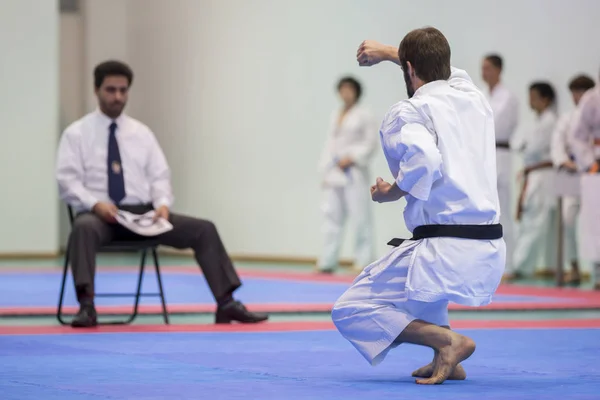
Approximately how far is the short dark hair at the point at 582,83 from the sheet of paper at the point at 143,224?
4453 millimetres

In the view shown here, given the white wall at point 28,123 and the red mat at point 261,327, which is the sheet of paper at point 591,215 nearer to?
the red mat at point 261,327

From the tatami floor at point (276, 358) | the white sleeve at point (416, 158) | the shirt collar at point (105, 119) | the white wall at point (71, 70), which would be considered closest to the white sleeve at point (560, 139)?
the tatami floor at point (276, 358)

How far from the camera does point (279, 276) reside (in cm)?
1021

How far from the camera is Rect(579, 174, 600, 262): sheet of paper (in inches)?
334

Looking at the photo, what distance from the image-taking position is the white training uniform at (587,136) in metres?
8.45

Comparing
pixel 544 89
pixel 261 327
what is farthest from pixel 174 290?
pixel 544 89

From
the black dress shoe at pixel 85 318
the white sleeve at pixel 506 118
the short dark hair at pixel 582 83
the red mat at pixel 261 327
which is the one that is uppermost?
the short dark hair at pixel 582 83

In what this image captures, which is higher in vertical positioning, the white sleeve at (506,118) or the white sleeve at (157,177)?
the white sleeve at (506,118)

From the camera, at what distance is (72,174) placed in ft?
20.0

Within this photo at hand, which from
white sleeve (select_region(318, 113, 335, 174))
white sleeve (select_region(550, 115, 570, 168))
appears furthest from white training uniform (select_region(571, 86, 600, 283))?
white sleeve (select_region(318, 113, 335, 174))

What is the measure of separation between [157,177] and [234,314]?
34.9 inches

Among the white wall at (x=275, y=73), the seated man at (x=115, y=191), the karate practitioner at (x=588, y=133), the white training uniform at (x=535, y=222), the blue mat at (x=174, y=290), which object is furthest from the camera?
the white wall at (x=275, y=73)

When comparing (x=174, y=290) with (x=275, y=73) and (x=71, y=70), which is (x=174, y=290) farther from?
(x=71, y=70)

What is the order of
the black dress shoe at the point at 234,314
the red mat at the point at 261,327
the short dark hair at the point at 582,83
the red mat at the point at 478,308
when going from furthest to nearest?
the short dark hair at the point at 582,83 < the red mat at the point at 478,308 < the black dress shoe at the point at 234,314 < the red mat at the point at 261,327
